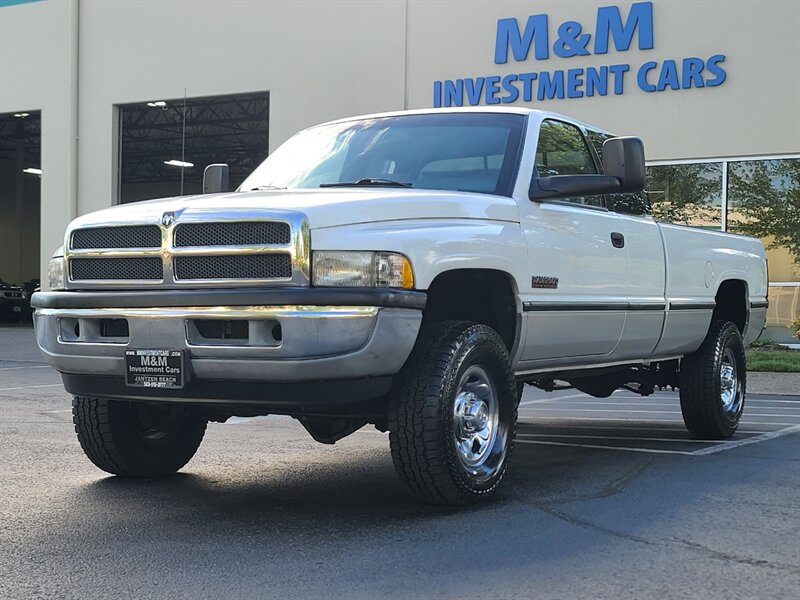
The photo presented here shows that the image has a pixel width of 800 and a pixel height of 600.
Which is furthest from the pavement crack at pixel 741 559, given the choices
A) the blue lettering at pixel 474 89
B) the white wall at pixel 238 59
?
the white wall at pixel 238 59

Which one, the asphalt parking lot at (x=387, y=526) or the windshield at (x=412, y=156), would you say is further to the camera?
the windshield at (x=412, y=156)

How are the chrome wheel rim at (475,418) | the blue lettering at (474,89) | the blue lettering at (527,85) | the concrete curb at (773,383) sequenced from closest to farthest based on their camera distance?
the chrome wheel rim at (475,418) → the concrete curb at (773,383) → the blue lettering at (527,85) → the blue lettering at (474,89)

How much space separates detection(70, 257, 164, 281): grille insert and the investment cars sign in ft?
49.5

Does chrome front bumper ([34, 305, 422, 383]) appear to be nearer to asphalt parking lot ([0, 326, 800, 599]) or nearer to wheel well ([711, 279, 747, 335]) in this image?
asphalt parking lot ([0, 326, 800, 599])

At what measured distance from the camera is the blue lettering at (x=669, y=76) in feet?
61.4

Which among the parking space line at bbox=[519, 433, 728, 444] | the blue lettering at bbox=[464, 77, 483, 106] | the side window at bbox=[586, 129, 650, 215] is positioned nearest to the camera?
the side window at bbox=[586, 129, 650, 215]

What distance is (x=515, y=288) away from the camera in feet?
18.7

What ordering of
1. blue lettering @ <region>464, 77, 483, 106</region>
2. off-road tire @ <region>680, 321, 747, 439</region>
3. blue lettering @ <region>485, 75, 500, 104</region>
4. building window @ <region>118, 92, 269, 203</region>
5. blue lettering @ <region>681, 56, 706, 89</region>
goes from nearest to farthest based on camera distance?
off-road tire @ <region>680, 321, 747, 439</region>
blue lettering @ <region>681, 56, 706, 89</region>
blue lettering @ <region>485, 75, 500, 104</region>
blue lettering @ <region>464, 77, 483, 106</region>
building window @ <region>118, 92, 269, 203</region>

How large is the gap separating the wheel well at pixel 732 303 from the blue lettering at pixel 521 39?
39.1 ft

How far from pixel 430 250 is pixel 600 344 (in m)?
1.98

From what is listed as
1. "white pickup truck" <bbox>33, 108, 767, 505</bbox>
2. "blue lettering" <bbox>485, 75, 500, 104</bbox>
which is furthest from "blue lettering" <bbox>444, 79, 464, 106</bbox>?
"white pickup truck" <bbox>33, 108, 767, 505</bbox>

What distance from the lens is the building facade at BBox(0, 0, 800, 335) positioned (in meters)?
18.4

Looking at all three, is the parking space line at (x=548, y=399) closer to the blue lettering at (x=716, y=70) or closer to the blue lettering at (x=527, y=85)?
the blue lettering at (x=716, y=70)

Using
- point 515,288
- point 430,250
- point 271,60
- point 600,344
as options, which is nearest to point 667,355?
point 600,344
